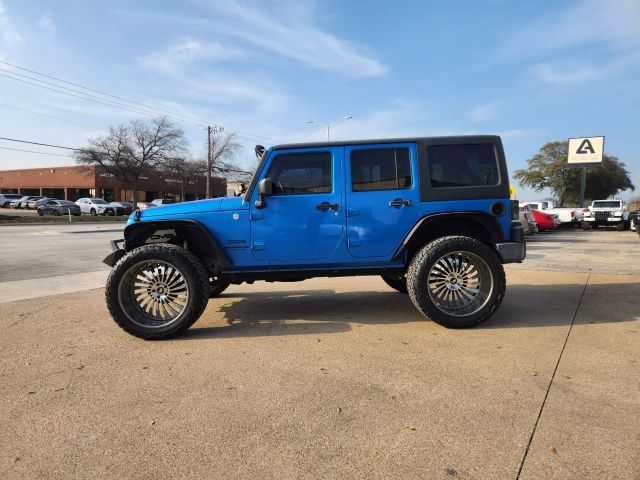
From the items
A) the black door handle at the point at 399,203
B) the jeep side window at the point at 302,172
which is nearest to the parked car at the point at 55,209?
the jeep side window at the point at 302,172

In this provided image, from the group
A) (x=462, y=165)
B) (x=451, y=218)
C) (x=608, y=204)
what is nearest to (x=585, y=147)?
(x=608, y=204)

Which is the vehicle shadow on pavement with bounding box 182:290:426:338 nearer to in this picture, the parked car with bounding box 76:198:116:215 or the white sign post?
the white sign post

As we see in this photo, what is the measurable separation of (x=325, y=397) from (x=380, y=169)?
99.2 inches

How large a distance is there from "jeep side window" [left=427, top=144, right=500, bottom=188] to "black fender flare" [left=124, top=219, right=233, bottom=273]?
2.38 meters

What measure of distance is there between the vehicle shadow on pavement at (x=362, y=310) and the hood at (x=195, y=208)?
126cm

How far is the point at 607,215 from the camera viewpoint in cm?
2473

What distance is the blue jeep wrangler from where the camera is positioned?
435cm

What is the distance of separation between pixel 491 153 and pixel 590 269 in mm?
5247

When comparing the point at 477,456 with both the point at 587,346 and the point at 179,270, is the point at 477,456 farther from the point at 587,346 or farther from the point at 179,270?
the point at 179,270

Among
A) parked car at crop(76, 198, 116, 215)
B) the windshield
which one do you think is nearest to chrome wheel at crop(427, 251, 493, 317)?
the windshield

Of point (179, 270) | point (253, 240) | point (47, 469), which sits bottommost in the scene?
point (47, 469)

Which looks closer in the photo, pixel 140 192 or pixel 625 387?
pixel 625 387

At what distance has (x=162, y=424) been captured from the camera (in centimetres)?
255

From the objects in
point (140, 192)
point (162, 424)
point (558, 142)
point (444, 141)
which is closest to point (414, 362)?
point (162, 424)
